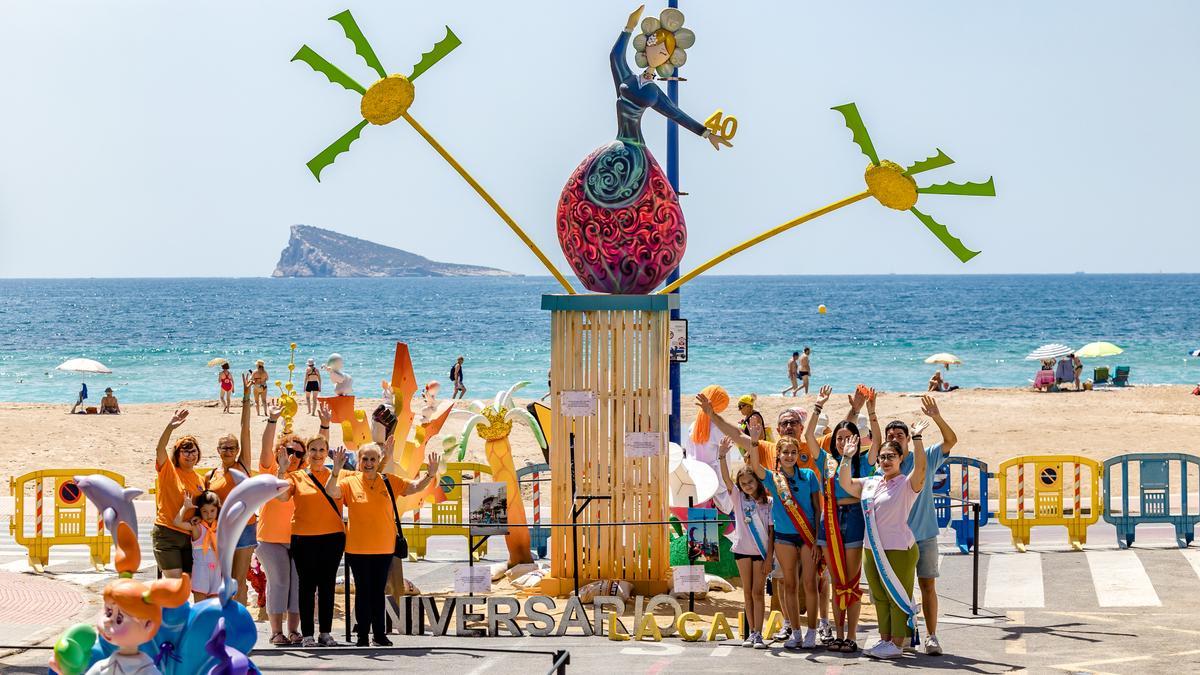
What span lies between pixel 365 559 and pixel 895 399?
29018 mm

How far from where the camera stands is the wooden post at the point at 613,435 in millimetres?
13281

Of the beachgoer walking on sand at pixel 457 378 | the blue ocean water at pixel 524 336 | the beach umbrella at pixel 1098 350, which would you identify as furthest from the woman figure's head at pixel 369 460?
the blue ocean water at pixel 524 336

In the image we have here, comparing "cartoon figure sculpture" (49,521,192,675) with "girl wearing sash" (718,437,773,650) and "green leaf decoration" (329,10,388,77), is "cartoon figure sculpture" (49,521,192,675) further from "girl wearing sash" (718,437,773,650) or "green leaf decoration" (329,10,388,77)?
"green leaf decoration" (329,10,388,77)

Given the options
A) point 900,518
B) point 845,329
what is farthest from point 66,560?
point 845,329

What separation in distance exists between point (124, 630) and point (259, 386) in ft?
96.2

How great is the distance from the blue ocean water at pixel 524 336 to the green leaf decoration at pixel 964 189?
3999 cm

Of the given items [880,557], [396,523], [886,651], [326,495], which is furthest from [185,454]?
[886,651]

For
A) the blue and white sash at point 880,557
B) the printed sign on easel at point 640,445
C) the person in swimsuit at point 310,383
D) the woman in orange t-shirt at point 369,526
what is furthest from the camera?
the person in swimsuit at point 310,383

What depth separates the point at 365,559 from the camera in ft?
35.8

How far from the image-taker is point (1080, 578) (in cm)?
1445

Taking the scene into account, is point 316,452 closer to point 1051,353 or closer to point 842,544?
point 842,544

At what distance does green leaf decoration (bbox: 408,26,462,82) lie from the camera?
13.7m

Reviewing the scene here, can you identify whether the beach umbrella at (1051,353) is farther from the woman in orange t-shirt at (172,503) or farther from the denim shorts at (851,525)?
the woman in orange t-shirt at (172,503)

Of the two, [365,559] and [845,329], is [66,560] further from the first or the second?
[845,329]
